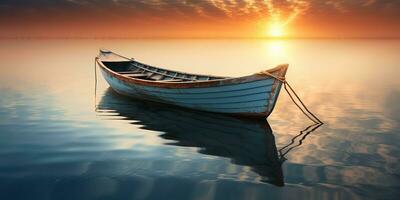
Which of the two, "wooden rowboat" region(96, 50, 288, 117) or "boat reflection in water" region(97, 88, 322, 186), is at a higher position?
"wooden rowboat" region(96, 50, 288, 117)

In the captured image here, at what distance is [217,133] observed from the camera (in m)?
13.1

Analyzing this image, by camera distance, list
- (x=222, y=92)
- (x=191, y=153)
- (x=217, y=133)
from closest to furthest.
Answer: (x=191, y=153), (x=217, y=133), (x=222, y=92)

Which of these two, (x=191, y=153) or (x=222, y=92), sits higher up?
(x=222, y=92)

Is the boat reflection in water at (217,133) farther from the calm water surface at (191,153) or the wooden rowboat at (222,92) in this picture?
the wooden rowboat at (222,92)

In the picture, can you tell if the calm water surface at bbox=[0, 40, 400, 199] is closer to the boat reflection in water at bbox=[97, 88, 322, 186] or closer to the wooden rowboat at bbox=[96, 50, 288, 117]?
the boat reflection in water at bbox=[97, 88, 322, 186]

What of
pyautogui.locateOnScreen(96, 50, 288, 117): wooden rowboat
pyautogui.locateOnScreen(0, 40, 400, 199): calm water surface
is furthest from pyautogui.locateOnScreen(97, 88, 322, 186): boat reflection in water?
pyautogui.locateOnScreen(96, 50, 288, 117): wooden rowboat

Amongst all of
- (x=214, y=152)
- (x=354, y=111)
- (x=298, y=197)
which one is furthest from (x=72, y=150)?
(x=354, y=111)

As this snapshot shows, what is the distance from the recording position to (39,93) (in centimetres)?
2391

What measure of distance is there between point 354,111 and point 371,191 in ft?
35.9

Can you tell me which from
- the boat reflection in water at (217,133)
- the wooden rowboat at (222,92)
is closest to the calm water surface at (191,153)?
the boat reflection in water at (217,133)

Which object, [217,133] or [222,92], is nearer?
[217,133]

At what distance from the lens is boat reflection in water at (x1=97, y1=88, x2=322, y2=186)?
1012cm

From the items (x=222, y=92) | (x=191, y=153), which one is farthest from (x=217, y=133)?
(x=191, y=153)

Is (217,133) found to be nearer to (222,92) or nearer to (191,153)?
(222,92)
